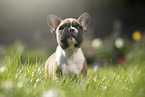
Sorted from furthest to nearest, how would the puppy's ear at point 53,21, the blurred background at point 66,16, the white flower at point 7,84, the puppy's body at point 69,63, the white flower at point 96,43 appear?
the blurred background at point 66,16 → the white flower at point 96,43 → the puppy's ear at point 53,21 → the puppy's body at point 69,63 → the white flower at point 7,84

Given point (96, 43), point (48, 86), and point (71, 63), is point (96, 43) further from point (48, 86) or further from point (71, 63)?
point (48, 86)

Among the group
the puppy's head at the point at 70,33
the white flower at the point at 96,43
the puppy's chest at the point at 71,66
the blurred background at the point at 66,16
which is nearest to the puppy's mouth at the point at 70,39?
the puppy's head at the point at 70,33

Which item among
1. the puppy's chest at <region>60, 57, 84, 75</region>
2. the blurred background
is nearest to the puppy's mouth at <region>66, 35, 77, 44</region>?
the puppy's chest at <region>60, 57, 84, 75</region>

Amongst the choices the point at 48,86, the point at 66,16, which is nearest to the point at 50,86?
the point at 48,86

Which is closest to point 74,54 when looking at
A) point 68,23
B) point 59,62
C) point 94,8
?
point 59,62

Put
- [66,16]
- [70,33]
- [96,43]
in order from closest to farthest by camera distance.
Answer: [70,33] < [96,43] < [66,16]

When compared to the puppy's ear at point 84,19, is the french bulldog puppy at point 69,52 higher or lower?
lower

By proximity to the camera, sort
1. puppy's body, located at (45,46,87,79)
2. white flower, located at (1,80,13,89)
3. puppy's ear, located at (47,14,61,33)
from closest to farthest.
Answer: white flower, located at (1,80,13,89), puppy's body, located at (45,46,87,79), puppy's ear, located at (47,14,61,33)

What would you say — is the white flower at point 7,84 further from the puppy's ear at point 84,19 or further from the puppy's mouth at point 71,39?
the puppy's ear at point 84,19

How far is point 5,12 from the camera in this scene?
988cm

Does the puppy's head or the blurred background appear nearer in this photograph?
the puppy's head

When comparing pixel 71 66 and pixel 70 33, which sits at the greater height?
pixel 70 33

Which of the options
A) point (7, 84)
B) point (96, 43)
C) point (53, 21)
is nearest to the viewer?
point (7, 84)

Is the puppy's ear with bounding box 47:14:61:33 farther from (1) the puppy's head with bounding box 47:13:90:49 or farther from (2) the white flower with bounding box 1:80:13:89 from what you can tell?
(2) the white flower with bounding box 1:80:13:89
